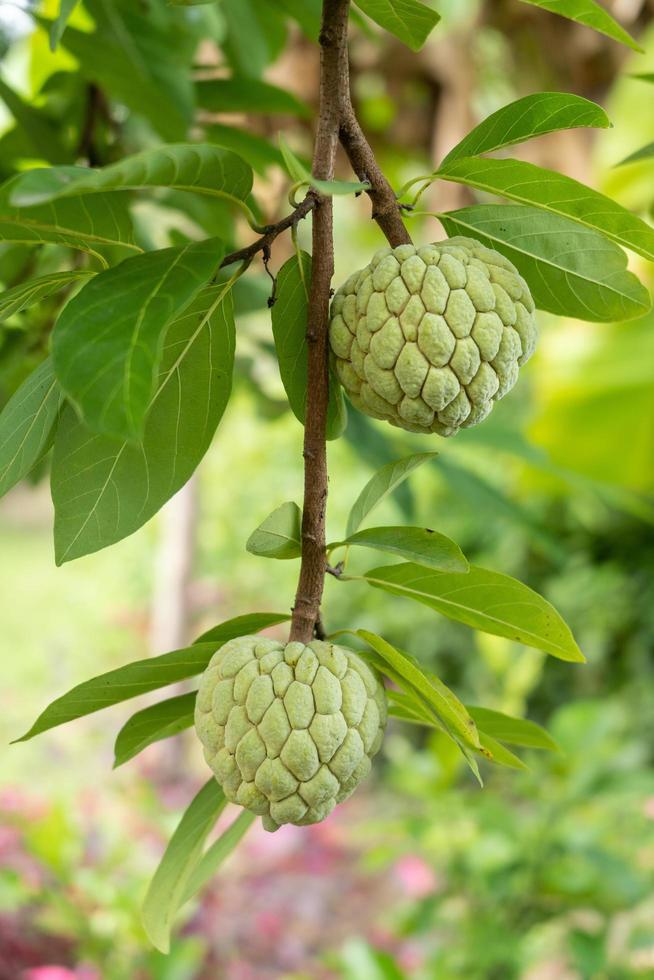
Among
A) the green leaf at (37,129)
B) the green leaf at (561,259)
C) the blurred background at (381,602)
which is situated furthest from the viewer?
the blurred background at (381,602)

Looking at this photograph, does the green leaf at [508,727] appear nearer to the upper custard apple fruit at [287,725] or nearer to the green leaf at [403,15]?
the upper custard apple fruit at [287,725]

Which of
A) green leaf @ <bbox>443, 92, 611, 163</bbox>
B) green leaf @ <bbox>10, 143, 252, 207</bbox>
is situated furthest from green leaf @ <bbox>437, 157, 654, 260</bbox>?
green leaf @ <bbox>10, 143, 252, 207</bbox>

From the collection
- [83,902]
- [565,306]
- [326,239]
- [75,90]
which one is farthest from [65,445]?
[83,902]

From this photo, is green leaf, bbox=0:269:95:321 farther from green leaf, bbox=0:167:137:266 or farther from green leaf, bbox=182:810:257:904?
green leaf, bbox=182:810:257:904

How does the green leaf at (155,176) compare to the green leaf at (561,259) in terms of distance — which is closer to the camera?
the green leaf at (155,176)

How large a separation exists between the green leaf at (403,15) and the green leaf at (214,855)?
432mm

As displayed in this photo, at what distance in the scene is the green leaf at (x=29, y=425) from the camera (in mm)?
481

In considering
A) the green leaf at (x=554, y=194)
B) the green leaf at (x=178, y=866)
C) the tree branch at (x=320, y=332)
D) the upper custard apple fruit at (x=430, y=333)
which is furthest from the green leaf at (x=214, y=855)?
the green leaf at (x=554, y=194)

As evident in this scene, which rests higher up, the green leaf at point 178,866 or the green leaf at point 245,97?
the green leaf at point 245,97

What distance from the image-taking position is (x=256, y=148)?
106cm

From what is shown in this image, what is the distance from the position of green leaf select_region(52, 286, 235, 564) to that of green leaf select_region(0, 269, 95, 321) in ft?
0.18

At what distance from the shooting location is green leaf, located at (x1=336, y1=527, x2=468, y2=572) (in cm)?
48

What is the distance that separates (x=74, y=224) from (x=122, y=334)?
12 centimetres

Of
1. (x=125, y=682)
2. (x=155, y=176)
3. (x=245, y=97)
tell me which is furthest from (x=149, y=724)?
(x=245, y=97)
